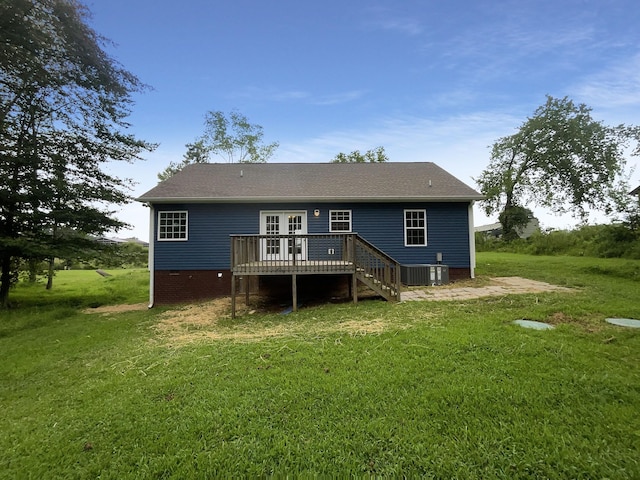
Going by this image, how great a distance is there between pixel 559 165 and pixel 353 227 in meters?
23.8

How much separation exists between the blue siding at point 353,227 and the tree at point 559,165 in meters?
18.6

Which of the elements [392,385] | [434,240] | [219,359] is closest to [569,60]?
[434,240]

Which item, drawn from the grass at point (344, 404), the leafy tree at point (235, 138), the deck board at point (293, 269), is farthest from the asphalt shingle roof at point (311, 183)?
the leafy tree at point (235, 138)

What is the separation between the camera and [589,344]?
13.3ft

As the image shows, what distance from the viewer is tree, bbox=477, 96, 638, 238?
23.5 m

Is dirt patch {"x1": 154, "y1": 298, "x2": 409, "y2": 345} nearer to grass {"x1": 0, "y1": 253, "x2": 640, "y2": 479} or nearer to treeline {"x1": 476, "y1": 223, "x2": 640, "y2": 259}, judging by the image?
grass {"x1": 0, "y1": 253, "x2": 640, "y2": 479}

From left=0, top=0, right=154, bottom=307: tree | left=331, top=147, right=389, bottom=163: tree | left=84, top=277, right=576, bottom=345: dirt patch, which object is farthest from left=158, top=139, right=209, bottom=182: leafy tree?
left=84, top=277, right=576, bottom=345: dirt patch

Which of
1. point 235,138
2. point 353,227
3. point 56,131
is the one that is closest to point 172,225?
point 56,131

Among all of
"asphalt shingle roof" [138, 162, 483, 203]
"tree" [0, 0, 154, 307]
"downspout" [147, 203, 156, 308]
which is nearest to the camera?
"tree" [0, 0, 154, 307]

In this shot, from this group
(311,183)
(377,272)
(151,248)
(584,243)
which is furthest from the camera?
(584,243)

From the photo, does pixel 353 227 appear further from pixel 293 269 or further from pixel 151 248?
pixel 151 248

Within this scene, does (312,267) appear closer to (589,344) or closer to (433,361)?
(433,361)

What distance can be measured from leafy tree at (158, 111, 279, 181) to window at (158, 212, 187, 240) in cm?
1554

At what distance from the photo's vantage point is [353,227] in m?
10.7
